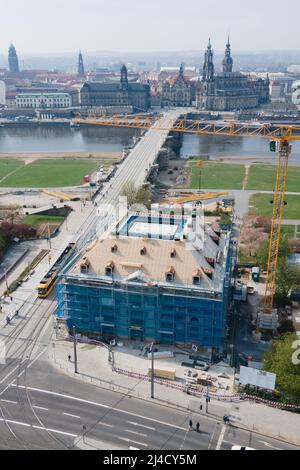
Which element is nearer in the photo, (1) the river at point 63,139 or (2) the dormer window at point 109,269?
(2) the dormer window at point 109,269

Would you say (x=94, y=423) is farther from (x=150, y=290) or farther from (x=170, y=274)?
(x=170, y=274)

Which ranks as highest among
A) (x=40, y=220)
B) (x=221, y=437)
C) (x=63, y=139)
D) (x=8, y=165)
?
(x=63, y=139)

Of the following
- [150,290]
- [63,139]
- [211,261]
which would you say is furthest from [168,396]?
[63,139]

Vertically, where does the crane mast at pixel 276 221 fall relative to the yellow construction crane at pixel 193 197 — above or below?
above

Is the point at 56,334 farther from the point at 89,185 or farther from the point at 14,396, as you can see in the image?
the point at 89,185

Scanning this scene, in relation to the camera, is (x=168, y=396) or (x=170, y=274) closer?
(x=168, y=396)

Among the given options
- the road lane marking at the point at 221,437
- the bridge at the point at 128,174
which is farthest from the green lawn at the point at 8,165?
the road lane marking at the point at 221,437

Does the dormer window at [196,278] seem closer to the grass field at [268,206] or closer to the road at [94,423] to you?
the road at [94,423]
